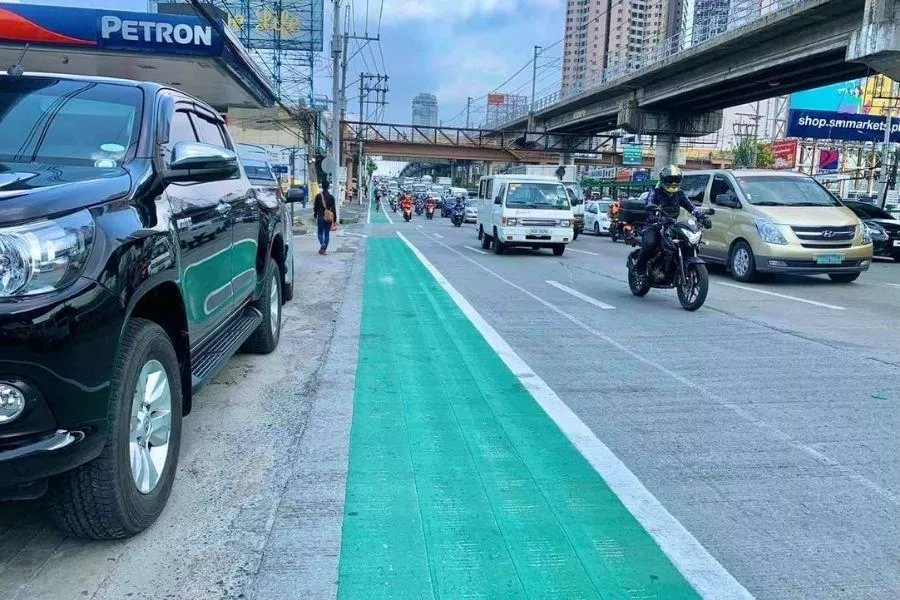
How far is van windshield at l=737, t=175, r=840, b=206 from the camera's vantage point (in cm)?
1295

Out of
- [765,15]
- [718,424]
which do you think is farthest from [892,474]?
[765,15]

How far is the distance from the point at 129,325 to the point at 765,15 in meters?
29.7

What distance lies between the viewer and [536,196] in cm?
1883

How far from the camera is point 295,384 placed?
5805mm

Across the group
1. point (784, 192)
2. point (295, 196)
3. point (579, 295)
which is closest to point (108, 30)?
point (295, 196)

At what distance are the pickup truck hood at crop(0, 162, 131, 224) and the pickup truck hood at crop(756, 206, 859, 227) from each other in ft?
37.1

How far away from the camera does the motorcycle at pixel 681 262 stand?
30.8ft

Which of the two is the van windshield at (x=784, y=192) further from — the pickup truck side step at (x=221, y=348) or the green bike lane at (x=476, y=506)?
the pickup truck side step at (x=221, y=348)

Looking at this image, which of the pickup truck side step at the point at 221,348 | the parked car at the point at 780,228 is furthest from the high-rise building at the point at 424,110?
the pickup truck side step at the point at 221,348

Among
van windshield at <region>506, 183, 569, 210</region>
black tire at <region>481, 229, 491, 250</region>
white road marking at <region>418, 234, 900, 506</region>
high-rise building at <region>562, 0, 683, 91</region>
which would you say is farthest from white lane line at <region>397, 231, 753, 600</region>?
high-rise building at <region>562, 0, 683, 91</region>

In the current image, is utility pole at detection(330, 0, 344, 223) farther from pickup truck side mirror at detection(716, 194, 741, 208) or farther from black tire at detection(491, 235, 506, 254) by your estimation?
pickup truck side mirror at detection(716, 194, 741, 208)

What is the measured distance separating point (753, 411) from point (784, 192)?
929cm

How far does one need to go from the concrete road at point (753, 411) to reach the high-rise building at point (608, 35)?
3344 cm

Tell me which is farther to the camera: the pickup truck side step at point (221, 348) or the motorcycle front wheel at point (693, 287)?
the motorcycle front wheel at point (693, 287)
